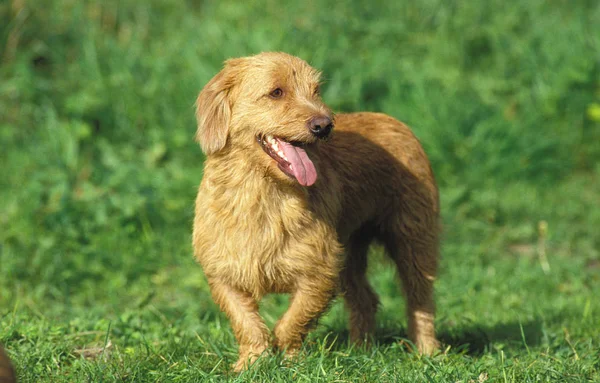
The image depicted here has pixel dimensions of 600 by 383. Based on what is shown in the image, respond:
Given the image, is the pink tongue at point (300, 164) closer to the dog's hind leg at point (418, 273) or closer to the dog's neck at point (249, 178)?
the dog's neck at point (249, 178)

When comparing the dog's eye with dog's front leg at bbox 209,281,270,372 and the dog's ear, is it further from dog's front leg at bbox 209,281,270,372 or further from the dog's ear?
dog's front leg at bbox 209,281,270,372

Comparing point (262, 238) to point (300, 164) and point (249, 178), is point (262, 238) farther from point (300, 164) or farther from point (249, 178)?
point (300, 164)

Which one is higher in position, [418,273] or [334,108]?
[334,108]

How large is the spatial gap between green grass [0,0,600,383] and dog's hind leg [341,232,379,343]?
0.13 m

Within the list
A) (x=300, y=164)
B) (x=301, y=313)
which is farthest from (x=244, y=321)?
(x=300, y=164)

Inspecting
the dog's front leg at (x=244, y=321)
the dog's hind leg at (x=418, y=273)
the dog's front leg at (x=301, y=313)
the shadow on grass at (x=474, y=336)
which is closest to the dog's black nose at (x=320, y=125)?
the dog's front leg at (x=301, y=313)

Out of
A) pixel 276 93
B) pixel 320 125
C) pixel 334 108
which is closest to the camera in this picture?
pixel 320 125

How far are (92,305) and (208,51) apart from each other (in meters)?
3.47

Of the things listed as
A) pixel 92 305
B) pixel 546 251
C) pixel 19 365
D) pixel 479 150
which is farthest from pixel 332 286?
pixel 479 150

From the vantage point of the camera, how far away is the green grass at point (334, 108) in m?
5.06

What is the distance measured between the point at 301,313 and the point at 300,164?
81 cm

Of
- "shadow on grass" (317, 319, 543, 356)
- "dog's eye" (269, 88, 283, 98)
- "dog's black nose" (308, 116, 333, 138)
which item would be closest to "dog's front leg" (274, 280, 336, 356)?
"shadow on grass" (317, 319, 543, 356)

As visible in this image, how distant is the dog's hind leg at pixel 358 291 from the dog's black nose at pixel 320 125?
4.56ft

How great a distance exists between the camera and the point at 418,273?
5695 mm
